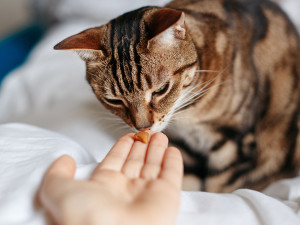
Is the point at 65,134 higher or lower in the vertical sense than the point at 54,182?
lower

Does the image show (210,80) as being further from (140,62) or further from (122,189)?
(122,189)

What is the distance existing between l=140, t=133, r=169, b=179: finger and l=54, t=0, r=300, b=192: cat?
0.48ft

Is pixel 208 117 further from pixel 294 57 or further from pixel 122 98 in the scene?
pixel 294 57

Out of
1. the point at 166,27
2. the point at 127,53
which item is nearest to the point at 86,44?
the point at 127,53

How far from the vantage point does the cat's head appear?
909mm

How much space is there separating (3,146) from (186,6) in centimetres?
82

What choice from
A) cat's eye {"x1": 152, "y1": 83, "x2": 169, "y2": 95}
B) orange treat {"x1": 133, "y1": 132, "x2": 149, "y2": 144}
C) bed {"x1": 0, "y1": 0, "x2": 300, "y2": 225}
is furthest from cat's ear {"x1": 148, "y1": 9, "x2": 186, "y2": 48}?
bed {"x1": 0, "y1": 0, "x2": 300, "y2": 225}

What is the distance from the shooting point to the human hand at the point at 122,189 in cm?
57

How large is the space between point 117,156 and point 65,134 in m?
0.49

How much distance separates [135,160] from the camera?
772 mm

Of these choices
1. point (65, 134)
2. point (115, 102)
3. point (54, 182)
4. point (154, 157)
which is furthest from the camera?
point (65, 134)

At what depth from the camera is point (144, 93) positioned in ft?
3.05

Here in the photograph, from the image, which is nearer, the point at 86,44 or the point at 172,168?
the point at 172,168

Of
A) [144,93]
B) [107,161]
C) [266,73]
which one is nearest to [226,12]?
[266,73]
